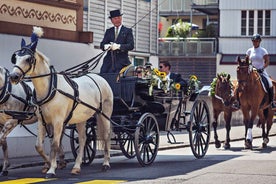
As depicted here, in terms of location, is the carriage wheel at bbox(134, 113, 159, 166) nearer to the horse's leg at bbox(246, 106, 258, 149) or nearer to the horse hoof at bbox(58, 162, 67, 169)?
the horse hoof at bbox(58, 162, 67, 169)

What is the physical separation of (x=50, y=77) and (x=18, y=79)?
87 centimetres

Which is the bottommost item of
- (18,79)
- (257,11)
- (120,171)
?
(120,171)

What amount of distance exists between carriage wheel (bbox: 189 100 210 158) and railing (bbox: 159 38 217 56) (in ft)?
124

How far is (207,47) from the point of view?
5616 cm

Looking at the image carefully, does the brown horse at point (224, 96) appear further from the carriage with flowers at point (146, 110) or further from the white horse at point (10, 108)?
the white horse at point (10, 108)

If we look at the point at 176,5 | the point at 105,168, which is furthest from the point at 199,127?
the point at 176,5

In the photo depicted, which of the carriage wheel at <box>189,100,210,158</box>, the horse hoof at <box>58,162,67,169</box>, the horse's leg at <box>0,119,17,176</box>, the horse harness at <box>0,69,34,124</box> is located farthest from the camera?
the carriage wheel at <box>189,100,210,158</box>

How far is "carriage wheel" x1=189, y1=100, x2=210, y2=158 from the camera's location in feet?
57.9

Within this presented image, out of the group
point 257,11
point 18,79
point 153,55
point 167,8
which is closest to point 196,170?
point 18,79

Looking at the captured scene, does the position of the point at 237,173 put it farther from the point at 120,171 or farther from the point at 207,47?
the point at 207,47

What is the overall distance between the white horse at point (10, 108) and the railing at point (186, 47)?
4133 cm

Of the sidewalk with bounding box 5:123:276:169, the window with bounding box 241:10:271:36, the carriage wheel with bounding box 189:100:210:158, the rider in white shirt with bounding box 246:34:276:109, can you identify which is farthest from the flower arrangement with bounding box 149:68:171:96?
the window with bounding box 241:10:271:36

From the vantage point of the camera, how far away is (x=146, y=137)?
1600 centimetres

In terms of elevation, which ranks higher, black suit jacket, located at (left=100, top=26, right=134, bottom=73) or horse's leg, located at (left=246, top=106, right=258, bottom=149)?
black suit jacket, located at (left=100, top=26, right=134, bottom=73)
